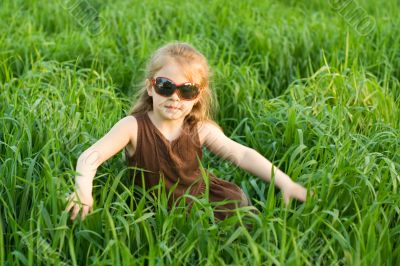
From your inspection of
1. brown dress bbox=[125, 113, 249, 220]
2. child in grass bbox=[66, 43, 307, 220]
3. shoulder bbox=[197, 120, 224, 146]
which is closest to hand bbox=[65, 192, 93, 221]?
child in grass bbox=[66, 43, 307, 220]

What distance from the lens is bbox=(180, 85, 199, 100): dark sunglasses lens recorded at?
8.32ft

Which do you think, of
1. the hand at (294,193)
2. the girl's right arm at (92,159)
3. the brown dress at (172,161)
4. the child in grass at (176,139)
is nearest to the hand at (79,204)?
the girl's right arm at (92,159)

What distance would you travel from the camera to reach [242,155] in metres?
2.71

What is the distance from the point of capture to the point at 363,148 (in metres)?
2.88

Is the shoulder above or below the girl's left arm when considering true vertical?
above

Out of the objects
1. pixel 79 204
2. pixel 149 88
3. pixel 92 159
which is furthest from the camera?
pixel 149 88

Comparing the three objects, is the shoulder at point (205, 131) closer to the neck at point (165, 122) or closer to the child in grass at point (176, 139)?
the child in grass at point (176, 139)

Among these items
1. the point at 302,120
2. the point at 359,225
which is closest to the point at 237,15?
the point at 302,120

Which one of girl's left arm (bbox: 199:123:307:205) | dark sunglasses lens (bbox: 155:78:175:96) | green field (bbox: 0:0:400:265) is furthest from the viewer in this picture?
girl's left arm (bbox: 199:123:307:205)

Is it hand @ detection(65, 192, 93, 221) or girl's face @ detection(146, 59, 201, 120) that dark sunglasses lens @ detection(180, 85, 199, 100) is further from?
hand @ detection(65, 192, 93, 221)

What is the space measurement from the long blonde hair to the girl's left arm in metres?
0.07

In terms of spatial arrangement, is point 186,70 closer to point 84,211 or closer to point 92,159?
point 92,159

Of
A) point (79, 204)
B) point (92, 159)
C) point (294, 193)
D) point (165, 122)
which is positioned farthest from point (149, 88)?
point (294, 193)

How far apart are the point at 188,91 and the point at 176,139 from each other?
22 centimetres
